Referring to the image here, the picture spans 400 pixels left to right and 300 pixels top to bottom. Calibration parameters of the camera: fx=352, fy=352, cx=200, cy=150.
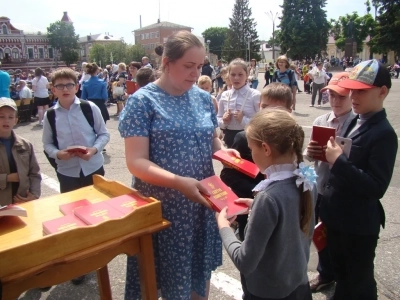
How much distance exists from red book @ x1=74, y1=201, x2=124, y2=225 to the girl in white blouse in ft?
10.5

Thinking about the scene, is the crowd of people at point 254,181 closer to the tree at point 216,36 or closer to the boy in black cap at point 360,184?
the boy in black cap at point 360,184

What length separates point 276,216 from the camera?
1569 millimetres

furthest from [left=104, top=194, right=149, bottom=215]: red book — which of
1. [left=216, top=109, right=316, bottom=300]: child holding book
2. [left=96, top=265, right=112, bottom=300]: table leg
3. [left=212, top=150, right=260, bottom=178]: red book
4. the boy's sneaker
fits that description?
the boy's sneaker

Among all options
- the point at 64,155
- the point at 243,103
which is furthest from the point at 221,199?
the point at 243,103

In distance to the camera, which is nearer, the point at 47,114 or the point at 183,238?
the point at 183,238

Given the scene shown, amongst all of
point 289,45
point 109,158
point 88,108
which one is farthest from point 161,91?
point 289,45

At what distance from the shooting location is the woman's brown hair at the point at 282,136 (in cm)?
162

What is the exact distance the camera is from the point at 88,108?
3359 mm

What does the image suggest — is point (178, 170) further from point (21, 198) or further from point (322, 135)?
point (21, 198)

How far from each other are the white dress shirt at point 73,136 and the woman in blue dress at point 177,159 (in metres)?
1.39

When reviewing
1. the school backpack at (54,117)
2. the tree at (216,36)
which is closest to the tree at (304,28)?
the tree at (216,36)

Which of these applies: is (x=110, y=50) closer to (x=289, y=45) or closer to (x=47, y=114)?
(x=289, y=45)

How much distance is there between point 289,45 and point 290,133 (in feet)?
204

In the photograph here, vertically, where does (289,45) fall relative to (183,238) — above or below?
above
